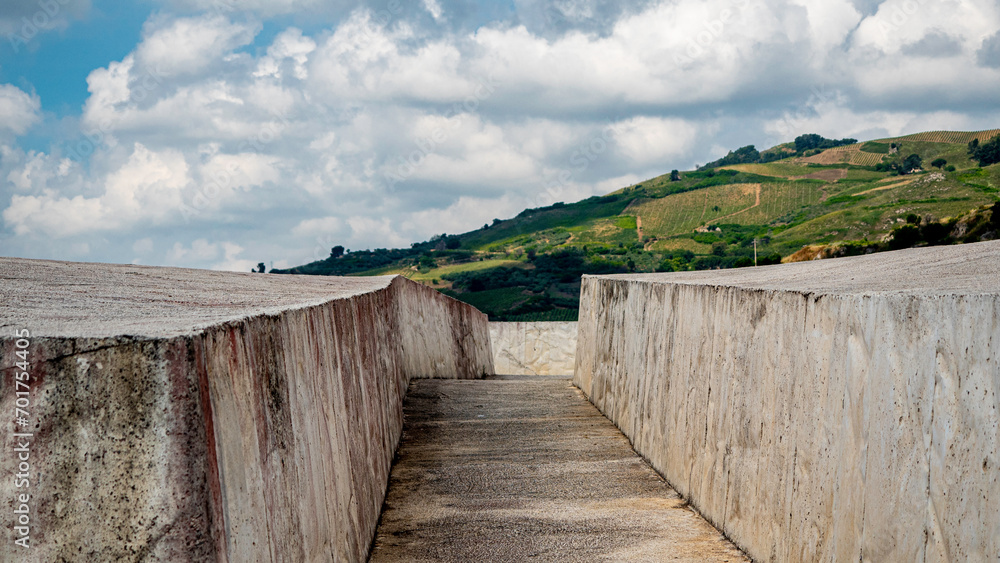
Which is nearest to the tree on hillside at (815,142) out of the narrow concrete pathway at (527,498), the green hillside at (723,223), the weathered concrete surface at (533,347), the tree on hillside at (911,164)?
the green hillside at (723,223)

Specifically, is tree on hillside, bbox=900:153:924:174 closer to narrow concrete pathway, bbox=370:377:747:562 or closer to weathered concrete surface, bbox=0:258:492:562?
narrow concrete pathway, bbox=370:377:747:562

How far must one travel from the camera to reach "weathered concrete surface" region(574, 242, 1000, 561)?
217 cm

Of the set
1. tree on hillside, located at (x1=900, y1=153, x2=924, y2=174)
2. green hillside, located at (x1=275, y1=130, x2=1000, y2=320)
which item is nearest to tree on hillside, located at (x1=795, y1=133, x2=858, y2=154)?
green hillside, located at (x1=275, y1=130, x2=1000, y2=320)

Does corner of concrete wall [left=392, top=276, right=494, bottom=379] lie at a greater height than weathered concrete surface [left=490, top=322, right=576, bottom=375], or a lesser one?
greater

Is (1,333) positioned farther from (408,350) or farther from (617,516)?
(408,350)

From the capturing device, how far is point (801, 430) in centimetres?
310

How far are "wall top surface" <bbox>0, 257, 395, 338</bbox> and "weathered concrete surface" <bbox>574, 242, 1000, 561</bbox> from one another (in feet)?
6.76

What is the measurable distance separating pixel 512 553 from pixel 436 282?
164 ft

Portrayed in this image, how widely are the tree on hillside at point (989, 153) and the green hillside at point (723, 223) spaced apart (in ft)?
0.47

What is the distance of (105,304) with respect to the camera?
9.12 ft

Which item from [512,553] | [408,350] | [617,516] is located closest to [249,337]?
[512,553]

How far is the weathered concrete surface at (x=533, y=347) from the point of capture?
24391mm

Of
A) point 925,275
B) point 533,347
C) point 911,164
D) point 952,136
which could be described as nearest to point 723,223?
point 911,164

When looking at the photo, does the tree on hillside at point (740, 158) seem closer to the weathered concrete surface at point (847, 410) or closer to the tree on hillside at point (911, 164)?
the tree on hillside at point (911, 164)
